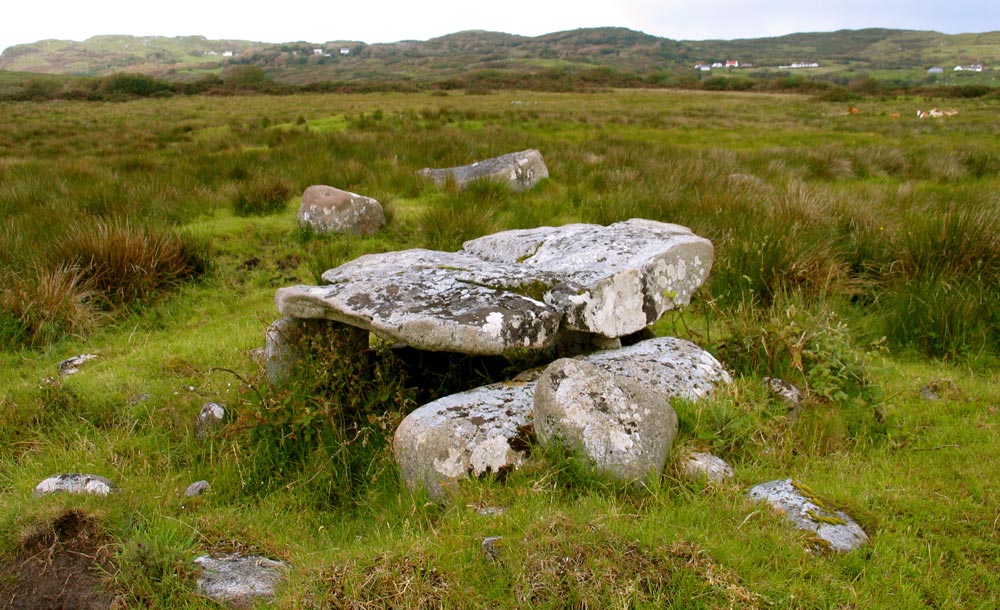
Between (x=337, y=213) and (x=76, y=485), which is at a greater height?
(x=337, y=213)

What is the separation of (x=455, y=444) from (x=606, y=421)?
2.42 feet

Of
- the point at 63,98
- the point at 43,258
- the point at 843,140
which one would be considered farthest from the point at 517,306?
the point at 63,98

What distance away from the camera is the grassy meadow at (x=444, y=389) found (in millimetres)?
2309

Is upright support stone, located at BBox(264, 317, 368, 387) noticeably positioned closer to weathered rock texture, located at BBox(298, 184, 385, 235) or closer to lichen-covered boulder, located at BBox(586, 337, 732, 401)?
lichen-covered boulder, located at BBox(586, 337, 732, 401)

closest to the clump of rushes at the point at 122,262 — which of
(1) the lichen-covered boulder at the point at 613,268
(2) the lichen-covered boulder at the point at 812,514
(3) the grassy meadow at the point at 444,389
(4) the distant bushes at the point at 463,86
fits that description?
(3) the grassy meadow at the point at 444,389

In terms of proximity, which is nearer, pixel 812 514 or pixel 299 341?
pixel 812 514

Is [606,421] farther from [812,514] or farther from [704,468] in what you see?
[812,514]

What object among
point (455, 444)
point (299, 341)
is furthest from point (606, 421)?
point (299, 341)

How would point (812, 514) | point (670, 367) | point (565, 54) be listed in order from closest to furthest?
point (812, 514) → point (670, 367) → point (565, 54)

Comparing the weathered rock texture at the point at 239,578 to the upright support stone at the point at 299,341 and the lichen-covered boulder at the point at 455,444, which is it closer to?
the lichen-covered boulder at the point at 455,444

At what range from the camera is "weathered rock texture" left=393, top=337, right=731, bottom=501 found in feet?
9.94

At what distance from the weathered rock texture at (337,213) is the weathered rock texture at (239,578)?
19.1 ft

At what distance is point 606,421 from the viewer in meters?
2.93

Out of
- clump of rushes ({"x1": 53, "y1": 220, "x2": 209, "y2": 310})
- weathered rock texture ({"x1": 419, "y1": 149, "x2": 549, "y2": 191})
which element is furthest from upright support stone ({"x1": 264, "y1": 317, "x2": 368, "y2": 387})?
weathered rock texture ({"x1": 419, "y1": 149, "x2": 549, "y2": 191})
